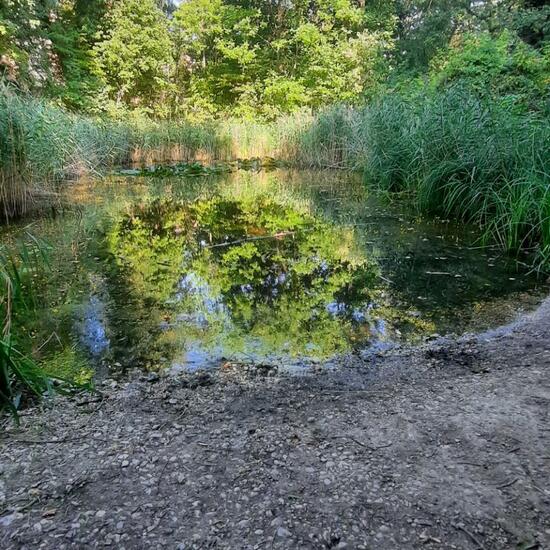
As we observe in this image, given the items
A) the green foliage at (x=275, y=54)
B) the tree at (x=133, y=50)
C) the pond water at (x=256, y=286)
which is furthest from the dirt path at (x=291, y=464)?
the tree at (x=133, y=50)

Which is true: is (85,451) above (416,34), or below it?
below

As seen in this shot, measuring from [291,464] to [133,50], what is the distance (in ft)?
65.1

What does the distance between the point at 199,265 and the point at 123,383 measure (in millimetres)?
1929

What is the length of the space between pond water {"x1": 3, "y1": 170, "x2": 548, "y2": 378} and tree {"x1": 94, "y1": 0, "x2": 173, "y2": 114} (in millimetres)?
14538

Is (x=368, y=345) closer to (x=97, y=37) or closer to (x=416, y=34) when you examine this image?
(x=97, y=37)

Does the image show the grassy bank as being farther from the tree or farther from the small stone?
the tree

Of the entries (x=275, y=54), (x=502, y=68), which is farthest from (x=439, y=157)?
(x=275, y=54)

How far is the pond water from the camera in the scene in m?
2.48

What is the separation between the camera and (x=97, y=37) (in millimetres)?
17703

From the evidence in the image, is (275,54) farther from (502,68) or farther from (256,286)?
(256,286)

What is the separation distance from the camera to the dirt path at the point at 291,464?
3.91 feet

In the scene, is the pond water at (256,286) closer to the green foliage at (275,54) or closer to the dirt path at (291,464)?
the dirt path at (291,464)

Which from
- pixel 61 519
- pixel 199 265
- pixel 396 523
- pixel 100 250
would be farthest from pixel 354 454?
pixel 100 250

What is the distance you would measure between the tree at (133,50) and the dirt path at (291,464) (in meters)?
18.5
